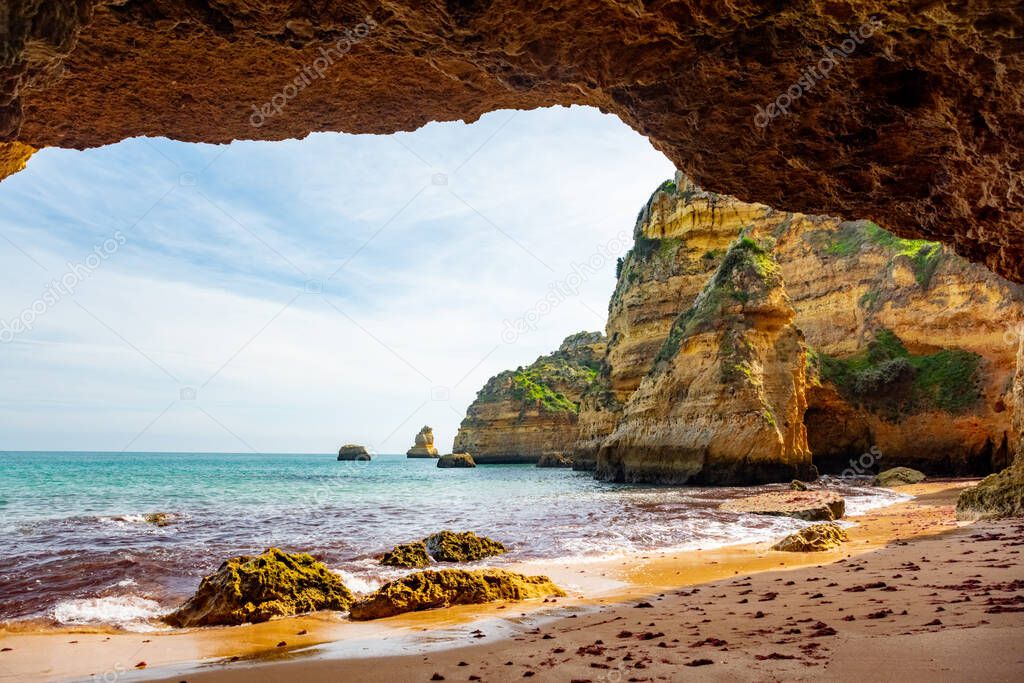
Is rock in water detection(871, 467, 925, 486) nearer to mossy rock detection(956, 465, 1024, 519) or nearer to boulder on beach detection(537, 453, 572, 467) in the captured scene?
mossy rock detection(956, 465, 1024, 519)

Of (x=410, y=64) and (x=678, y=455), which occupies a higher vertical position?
(x=410, y=64)

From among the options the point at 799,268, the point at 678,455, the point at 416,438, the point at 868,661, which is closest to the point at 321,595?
the point at 868,661

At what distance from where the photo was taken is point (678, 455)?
2972cm

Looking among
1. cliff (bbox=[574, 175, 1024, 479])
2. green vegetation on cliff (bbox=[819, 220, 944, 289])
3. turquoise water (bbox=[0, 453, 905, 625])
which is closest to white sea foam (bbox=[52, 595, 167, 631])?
turquoise water (bbox=[0, 453, 905, 625])

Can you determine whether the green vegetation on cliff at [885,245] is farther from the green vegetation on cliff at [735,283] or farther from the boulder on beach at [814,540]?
the boulder on beach at [814,540]

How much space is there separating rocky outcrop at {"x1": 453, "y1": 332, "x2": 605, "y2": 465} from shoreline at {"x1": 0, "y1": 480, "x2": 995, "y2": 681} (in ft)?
213

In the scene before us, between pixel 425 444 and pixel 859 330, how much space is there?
90222mm

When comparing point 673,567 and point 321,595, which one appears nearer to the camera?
point 321,595

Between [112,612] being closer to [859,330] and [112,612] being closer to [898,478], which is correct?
[898,478]

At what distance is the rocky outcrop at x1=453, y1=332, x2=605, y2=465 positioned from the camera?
75938 millimetres

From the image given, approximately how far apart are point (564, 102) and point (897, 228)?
10.6 feet

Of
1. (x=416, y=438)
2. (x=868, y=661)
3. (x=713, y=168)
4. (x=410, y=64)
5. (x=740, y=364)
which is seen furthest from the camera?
(x=416, y=438)

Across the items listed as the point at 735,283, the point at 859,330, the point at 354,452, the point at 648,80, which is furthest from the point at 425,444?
the point at 648,80

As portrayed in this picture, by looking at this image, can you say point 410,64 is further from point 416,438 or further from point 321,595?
point 416,438
